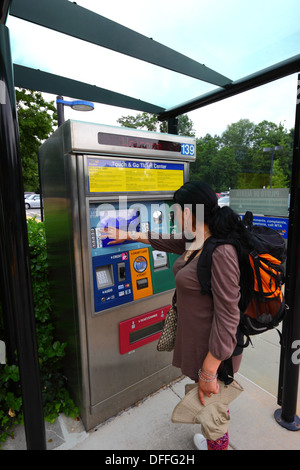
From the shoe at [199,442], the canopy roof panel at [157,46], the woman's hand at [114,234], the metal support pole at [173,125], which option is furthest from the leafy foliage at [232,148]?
the shoe at [199,442]

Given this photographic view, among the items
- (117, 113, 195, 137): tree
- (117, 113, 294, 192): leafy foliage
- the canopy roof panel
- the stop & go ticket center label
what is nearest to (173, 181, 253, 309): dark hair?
the stop & go ticket center label

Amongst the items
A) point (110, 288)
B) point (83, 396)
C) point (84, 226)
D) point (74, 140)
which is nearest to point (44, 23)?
point (74, 140)

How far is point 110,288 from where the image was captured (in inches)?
82.3

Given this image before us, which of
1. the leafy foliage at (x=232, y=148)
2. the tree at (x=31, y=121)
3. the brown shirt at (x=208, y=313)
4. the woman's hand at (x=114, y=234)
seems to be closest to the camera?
the brown shirt at (x=208, y=313)

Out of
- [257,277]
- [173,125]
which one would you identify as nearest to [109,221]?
[257,277]

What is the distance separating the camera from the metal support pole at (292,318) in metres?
1.94

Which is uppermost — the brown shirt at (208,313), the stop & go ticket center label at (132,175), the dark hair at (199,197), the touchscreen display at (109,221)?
the stop & go ticket center label at (132,175)

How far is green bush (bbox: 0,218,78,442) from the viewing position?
206 centimetres

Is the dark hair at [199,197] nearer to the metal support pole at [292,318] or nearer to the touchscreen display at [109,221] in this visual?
the touchscreen display at [109,221]

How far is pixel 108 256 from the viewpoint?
2053 millimetres

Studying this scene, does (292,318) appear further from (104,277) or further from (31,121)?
(31,121)

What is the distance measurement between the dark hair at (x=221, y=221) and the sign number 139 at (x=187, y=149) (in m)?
1.02

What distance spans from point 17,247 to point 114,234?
36.4 inches
